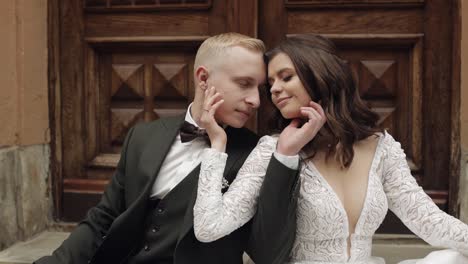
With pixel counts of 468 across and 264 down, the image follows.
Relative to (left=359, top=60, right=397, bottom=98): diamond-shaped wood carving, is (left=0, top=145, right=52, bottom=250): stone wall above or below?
below

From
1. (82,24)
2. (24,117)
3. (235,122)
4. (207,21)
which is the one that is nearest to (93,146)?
(24,117)

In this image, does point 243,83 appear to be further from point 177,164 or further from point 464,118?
point 464,118

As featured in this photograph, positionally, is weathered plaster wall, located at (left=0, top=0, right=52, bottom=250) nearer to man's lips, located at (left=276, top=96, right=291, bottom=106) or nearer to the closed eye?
the closed eye

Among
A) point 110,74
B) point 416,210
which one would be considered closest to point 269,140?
point 416,210

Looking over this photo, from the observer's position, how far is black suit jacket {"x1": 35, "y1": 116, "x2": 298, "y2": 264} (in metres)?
1.96

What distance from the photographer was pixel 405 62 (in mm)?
3354

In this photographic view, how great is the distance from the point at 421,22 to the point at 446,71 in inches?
12.0

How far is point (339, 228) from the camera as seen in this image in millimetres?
2039

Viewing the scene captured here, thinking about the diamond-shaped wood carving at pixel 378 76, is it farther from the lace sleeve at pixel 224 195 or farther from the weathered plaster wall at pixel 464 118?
the lace sleeve at pixel 224 195

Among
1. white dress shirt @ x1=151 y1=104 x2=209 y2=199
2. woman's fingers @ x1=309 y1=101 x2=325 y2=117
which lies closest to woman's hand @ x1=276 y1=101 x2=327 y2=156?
woman's fingers @ x1=309 y1=101 x2=325 y2=117

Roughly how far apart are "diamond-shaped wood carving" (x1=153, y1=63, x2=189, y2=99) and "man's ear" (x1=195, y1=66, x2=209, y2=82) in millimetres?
1250

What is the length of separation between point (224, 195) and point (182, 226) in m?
0.20

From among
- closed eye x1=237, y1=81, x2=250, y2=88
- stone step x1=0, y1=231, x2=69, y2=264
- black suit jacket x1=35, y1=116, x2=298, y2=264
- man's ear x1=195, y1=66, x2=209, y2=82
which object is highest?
man's ear x1=195, y1=66, x2=209, y2=82

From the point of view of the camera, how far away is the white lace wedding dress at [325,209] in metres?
1.98
